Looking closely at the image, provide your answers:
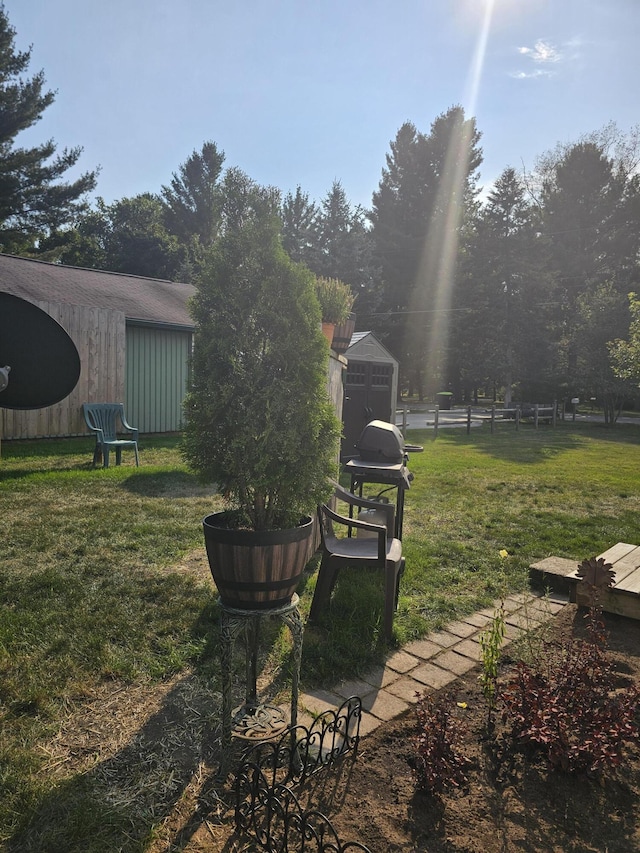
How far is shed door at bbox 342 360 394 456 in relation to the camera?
8.81 m

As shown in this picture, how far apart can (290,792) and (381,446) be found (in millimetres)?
2697

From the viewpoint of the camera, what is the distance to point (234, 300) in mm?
1930

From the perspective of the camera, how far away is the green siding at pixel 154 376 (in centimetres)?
1126

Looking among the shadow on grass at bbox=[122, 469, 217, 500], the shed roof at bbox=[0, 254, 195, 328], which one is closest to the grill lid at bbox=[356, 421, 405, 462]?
the shadow on grass at bbox=[122, 469, 217, 500]

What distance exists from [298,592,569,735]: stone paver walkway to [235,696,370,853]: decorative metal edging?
0.42 ft

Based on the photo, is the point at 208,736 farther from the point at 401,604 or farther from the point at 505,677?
the point at 401,604

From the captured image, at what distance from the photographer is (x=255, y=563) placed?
1.80m

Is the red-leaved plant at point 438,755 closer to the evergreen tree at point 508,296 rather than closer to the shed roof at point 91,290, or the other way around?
the shed roof at point 91,290

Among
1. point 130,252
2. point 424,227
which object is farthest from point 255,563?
point 424,227

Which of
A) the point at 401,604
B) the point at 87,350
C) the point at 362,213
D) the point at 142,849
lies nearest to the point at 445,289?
the point at 362,213

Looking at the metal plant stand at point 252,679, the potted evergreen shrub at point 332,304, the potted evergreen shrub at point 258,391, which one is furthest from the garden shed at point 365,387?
the potted evergreen shrub at point 258,391

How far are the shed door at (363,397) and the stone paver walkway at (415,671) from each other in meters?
5.33

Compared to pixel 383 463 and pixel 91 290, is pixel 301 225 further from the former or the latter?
pixel 383 463

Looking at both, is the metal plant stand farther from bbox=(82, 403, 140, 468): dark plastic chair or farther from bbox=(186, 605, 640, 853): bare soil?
bbox=(82, 403, 140, 468): dark plastic chair
